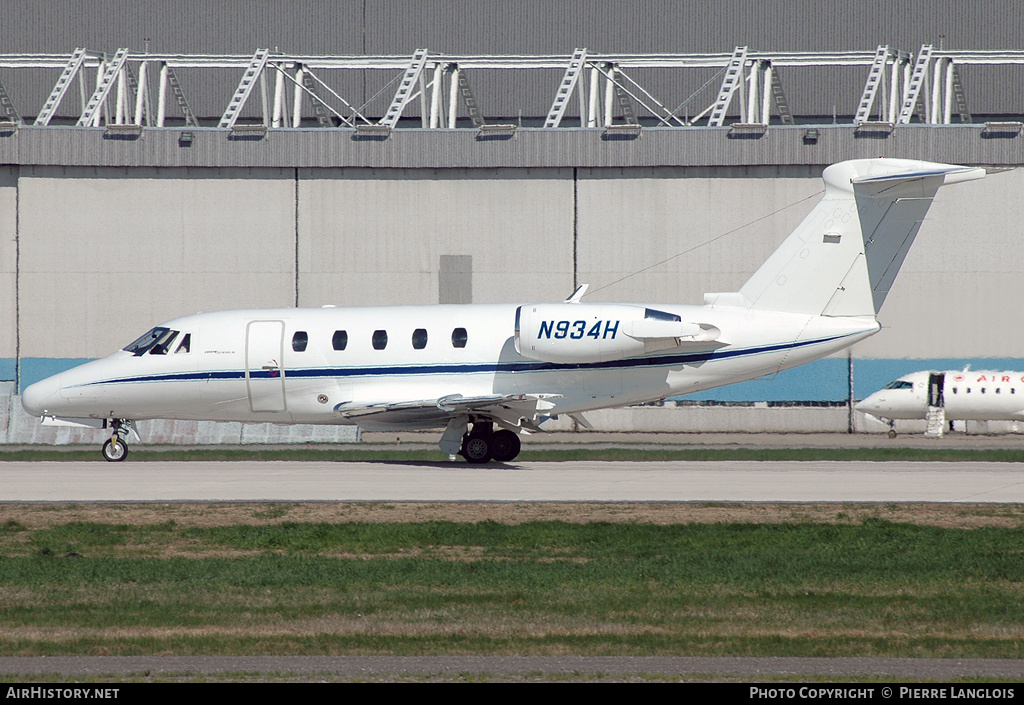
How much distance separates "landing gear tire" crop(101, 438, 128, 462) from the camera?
26656mm

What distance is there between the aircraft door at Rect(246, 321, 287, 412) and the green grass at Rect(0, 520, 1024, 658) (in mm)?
8944

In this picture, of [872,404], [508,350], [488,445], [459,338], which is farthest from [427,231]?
[872,404]

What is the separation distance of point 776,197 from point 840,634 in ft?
102

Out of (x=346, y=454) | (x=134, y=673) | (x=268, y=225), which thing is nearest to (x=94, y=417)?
(x=346, y=454)

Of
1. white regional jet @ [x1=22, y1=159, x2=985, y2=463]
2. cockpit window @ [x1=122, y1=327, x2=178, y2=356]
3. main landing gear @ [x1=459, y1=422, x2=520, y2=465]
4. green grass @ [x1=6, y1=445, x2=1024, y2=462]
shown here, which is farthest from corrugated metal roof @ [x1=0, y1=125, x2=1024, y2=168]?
main landing gear @ [x1=459, y1=422, x2=520, y2=465]

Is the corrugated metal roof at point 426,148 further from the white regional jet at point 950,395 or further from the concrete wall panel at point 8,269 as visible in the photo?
the white regional jet at point 950,395

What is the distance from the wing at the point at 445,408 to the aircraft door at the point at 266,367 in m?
1.49

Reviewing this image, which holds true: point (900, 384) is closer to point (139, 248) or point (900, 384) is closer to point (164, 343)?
point (164, 343)

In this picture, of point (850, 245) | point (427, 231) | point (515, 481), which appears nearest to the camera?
point (515, 481)

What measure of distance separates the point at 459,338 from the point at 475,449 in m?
2.55

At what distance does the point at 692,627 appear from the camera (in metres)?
10.5

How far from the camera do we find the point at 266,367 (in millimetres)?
25375

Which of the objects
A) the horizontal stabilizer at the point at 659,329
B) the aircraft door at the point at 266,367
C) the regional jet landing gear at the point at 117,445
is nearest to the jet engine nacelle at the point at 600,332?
the horizontal stabilizer at the point at 659,329

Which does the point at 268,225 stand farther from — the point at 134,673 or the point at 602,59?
the point at 134,673
